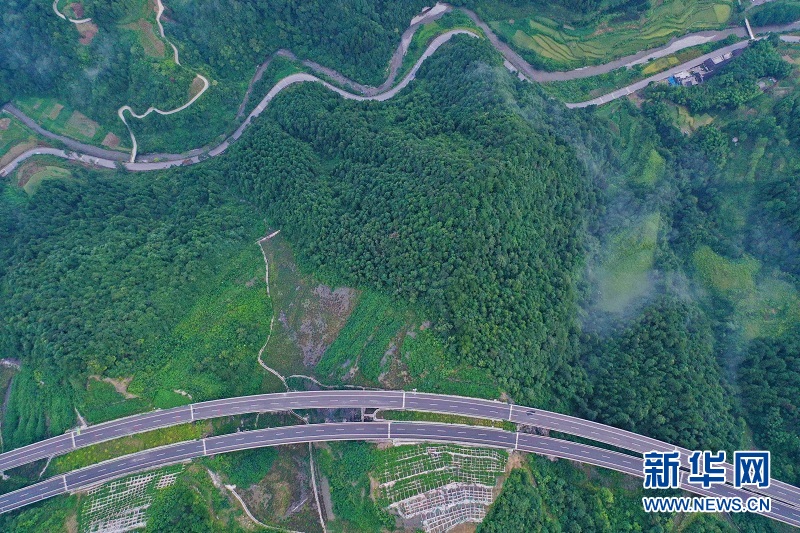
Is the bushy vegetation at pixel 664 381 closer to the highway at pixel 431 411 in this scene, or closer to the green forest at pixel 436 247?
the green forest at pixel 436 247

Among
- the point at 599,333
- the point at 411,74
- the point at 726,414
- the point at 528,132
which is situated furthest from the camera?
the point at 411,74

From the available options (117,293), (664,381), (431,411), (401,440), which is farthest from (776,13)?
(117,293)

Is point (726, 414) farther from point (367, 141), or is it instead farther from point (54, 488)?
point (54, 488)

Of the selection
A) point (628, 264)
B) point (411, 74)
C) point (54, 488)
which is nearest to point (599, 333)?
point (628, 264)

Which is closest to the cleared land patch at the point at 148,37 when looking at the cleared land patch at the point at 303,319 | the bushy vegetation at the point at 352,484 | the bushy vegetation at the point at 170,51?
the bushy vegetation at the point at 170,51

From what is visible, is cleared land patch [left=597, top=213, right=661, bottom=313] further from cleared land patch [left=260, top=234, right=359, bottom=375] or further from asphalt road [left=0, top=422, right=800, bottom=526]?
cleared land patch [left=260, top=234, right=359, bottom=375]

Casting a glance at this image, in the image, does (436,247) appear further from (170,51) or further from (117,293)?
(170,51)
